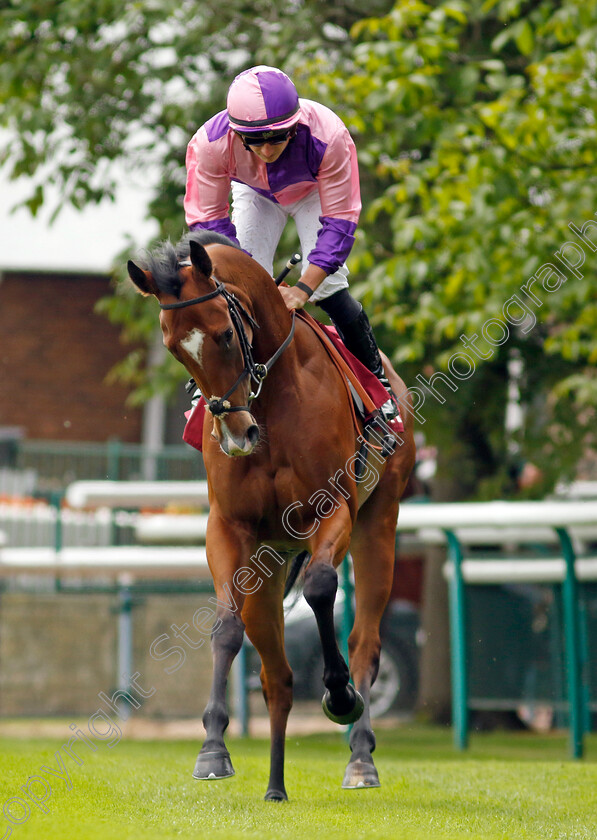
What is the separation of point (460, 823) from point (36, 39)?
854 centimetres

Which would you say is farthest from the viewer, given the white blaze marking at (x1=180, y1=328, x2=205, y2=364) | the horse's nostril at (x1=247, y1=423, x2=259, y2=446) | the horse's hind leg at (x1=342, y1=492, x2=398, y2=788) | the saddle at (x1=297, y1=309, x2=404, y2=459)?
the horse's hind leg at (x1=342, y1=492, x2=398, y2=788)

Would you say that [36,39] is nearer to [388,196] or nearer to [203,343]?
[388,196]

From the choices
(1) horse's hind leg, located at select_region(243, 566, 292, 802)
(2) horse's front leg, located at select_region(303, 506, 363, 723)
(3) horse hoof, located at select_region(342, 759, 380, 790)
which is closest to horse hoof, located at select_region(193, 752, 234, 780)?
(2) horse's front leg, located at select_region(303, 506, 363, 723)

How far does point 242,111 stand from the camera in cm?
507

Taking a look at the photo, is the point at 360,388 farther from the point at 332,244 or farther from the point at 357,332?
the point at 332,244

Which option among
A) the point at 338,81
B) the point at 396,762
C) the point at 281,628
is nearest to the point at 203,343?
the point at 281,628


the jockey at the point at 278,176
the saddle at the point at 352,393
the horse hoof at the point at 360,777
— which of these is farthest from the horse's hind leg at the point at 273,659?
the jockey at the point at 278,176

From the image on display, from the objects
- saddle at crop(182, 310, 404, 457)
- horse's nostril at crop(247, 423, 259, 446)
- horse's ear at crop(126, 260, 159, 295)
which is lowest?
saddle at crop(182, 310, 404, 457)

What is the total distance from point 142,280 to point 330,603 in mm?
1489

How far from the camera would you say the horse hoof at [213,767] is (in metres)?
4.64

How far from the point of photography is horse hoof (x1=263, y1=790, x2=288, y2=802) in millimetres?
5414

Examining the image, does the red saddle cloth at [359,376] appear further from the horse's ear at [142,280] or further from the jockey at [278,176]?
the horse's ear at [142,280]

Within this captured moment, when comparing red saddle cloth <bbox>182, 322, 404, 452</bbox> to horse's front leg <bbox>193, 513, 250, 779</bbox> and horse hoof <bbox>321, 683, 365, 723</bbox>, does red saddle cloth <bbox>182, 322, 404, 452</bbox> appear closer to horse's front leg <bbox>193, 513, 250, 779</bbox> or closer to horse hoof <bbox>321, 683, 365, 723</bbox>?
horse's front leg <bbox>193, 513, 250, 779</bbox>

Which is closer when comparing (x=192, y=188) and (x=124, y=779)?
(x=192, y=188)
